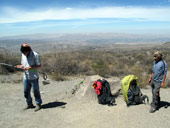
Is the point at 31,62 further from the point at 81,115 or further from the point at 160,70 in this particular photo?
the point at 160,70

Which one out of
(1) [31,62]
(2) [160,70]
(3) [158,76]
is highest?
(1) [31,62]

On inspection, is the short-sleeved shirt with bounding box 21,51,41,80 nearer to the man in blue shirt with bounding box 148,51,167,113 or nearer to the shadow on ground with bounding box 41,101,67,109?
the shadow on ground with bounding box 41,101,67,109

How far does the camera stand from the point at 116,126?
12.4 ft

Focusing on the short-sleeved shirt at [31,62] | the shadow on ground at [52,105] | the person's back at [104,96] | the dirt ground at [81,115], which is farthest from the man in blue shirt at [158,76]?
the short-sleeved shirt at [31,62]

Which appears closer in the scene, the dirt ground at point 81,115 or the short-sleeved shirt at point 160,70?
the dirt ground at point 81,115

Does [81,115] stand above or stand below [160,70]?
below

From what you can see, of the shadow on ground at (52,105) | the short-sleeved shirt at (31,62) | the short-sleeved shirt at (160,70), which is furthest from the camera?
the shadow on ground at (52,105)

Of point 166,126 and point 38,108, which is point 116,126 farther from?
point 38,108

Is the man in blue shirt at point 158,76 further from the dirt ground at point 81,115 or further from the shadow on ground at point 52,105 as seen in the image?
the shadow on ground at point 52,105

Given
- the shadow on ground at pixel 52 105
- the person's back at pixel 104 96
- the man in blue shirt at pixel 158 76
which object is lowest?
the shadow on ground at pixel 52 105

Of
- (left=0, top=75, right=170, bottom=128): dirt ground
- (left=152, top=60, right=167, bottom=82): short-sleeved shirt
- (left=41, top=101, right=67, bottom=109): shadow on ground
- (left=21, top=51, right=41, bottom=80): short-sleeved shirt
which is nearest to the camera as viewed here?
(left=0, top=75, right=170, bottom=128): dirt ground

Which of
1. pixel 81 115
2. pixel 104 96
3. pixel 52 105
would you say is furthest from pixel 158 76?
pixel 52 105

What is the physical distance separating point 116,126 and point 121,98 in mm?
2087

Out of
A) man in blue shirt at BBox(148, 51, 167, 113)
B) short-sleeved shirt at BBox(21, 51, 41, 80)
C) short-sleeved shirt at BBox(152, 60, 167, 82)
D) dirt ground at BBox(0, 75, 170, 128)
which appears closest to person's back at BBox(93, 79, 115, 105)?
dirt ground at BBox(0, 75, 170, 128)
